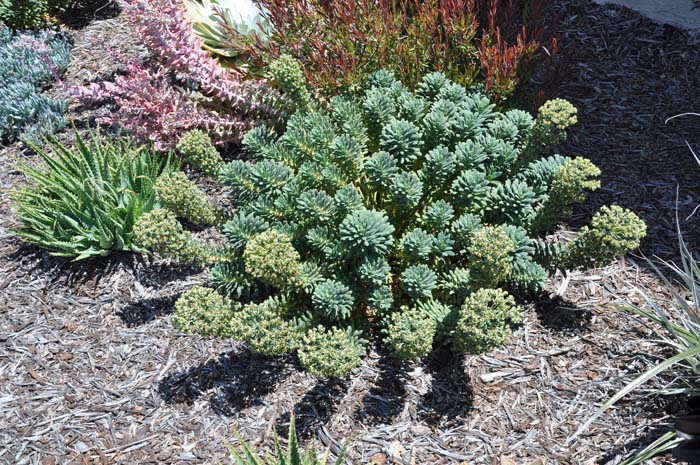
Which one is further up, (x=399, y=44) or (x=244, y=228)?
(x=399, y=44)

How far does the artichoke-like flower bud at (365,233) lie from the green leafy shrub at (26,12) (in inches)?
166

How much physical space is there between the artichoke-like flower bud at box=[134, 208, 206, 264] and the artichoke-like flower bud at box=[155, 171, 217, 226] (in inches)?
2.5

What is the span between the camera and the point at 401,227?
335 centimetres

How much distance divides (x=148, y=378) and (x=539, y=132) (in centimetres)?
226

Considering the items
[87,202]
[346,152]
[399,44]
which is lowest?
[87,202]

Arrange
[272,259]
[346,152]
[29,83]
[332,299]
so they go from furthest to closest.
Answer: [29,83]
[346,152]
[332,299]
[272,259]

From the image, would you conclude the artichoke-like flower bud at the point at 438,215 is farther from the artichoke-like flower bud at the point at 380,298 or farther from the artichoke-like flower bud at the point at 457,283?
the artichoke-like flower bud at the point at 380,298

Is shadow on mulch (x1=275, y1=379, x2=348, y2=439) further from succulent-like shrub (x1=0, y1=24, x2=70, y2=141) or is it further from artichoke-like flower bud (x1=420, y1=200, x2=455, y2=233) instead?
succulent-like shrub (x1=0, y1=24, x2=70, y2=141)

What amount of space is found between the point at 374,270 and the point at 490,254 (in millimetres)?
517

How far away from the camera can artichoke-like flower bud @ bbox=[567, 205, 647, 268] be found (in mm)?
2773

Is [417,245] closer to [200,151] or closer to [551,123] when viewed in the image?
[551,123]

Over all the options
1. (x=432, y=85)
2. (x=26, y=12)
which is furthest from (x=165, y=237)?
(x=26, y=12)

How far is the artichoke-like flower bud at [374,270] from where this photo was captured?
2.89m

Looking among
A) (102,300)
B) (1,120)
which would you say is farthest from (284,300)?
(1,120)
